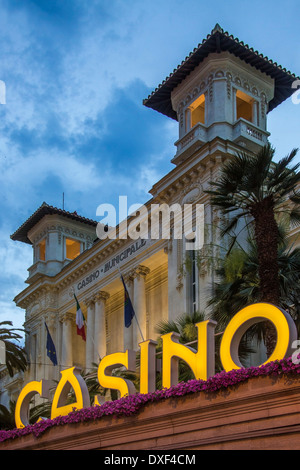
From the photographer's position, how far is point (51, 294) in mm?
52156

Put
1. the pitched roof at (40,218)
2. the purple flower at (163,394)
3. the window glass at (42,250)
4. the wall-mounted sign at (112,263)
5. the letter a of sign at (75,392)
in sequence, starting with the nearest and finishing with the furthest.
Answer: the purple flower at (163,394) < the letter a of sign at (75,392) < the wall-mounted sign at (112,263) < the pitched roof at (40,218) < the window glass at (42,250)

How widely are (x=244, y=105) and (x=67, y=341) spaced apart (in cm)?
2098

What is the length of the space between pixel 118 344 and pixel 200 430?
32169mm

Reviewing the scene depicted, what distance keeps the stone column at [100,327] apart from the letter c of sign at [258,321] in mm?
28684

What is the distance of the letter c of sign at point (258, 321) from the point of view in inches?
615

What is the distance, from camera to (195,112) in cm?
4350

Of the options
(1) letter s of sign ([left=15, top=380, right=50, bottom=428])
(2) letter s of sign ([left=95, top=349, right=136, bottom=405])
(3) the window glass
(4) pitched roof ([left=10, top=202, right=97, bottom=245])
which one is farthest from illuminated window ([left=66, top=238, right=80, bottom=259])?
(2) letter s of sign ([left=95, top=349, right=136, bottom=405])

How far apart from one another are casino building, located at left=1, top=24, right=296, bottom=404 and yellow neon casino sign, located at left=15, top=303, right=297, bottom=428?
11.4 m

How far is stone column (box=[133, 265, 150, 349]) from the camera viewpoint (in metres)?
41.4

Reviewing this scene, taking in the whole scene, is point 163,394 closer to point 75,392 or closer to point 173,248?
point 75,392

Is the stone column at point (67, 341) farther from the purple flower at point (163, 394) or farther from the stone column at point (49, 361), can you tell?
the purple flower at point (163, 394)

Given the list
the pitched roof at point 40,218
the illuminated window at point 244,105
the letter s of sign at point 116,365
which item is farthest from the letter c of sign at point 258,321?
the pitched roof at point 40,218
